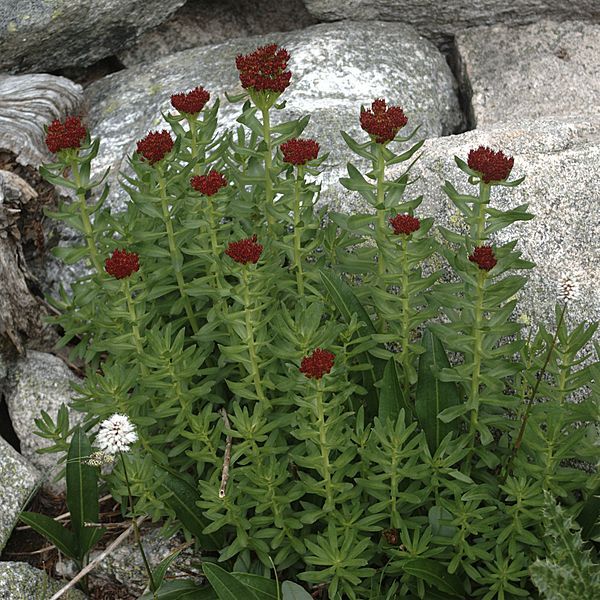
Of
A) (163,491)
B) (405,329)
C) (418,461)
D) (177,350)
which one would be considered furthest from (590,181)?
(163,491)

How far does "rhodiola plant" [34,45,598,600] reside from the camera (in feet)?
9.98

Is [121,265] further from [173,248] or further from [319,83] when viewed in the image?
[319,83]

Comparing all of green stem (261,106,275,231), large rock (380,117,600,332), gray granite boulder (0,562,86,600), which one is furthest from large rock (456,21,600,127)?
gray granite boulder (0,562,86,600)

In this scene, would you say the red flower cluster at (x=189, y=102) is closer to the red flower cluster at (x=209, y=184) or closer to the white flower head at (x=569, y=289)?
the red flower cluster at (x=209, y=184)

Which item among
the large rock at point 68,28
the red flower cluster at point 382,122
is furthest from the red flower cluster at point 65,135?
the large rock at point 68,28

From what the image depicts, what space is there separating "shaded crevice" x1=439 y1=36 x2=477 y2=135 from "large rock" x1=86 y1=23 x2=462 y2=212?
0.06 meters

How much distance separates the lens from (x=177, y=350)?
3229mm

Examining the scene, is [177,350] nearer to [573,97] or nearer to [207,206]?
[207,206]

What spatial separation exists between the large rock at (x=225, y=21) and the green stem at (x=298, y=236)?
300cm

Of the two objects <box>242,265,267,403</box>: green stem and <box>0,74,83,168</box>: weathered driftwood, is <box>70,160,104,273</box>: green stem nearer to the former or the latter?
<box>242,265,267,403</box>: green stem

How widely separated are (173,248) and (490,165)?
131 centimetres

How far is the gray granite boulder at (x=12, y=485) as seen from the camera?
12.2 ft

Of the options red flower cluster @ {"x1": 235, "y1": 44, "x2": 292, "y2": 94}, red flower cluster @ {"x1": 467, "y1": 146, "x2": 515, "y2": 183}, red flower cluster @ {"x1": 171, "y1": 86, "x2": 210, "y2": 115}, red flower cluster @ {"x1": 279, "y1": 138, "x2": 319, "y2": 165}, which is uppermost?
red flower cluster @ {"x1": 235, "y1": 44, "x2": 292, "y2": 94}

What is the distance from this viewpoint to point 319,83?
515cm
